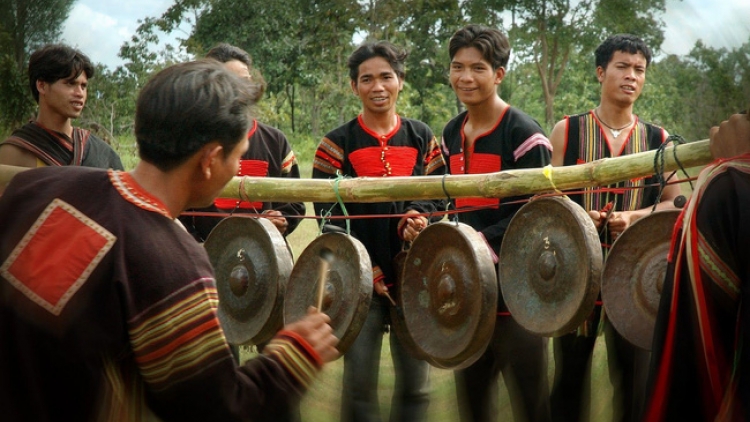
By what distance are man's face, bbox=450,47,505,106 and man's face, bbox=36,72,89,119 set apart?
1685mm

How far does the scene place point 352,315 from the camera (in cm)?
367

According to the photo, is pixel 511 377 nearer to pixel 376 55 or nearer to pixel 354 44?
pixel 376 55

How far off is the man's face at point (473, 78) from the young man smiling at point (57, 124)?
1662mm

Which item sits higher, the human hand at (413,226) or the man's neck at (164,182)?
the man's neck at (164,182)

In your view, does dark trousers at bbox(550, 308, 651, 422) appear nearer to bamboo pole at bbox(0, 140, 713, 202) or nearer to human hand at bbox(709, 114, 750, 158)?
bamboo pole at bbox(0, 140, 713, 202)

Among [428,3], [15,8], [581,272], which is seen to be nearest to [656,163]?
[581,272]

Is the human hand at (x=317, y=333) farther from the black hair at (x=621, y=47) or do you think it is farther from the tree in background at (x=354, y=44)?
the black hair at (x=621, y=47)

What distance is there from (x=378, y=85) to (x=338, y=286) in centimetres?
107

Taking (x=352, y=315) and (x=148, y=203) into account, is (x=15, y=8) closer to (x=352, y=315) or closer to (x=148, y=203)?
(x=148, y=203)

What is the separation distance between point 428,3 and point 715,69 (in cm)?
951

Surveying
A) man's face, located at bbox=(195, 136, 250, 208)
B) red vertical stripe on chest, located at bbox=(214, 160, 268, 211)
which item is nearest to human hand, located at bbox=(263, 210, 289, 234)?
red vertical stripe on chest, located at bbox=(214, 160, 268, 211)

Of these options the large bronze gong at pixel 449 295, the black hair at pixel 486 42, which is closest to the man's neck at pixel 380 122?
the black hair at pixel 486 42

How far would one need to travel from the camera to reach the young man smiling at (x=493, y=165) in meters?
3.90

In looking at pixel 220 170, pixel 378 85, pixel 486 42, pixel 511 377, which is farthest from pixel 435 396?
pixel 220 170
